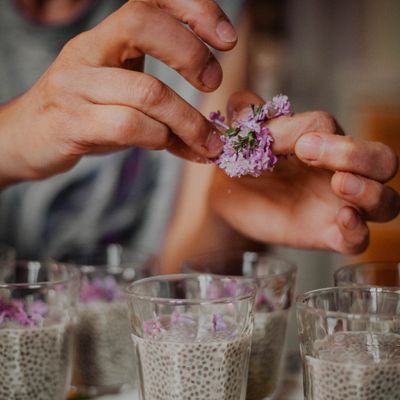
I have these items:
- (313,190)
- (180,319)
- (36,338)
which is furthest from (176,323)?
(313,190)

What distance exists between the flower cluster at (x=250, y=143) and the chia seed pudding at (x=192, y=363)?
147mm

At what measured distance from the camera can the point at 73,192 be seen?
1345 mm

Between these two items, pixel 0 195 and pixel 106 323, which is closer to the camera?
pixel 106 323

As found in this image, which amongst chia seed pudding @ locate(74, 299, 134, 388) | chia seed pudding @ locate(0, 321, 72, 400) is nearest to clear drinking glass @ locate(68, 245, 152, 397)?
chia seed pudding @ locate(74, 299, 134, 388)

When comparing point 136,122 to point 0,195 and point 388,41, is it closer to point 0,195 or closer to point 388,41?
point 0,195

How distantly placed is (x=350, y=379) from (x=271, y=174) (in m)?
0.31

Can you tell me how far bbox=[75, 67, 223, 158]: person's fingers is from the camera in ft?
2.17

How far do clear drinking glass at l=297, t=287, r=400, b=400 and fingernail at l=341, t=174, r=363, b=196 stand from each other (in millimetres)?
115

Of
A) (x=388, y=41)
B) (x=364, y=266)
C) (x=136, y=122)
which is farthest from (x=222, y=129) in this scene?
(x=388, y=41)

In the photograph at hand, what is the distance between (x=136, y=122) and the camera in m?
0.67

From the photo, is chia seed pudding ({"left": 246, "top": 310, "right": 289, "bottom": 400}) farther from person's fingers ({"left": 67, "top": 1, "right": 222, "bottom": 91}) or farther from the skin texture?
person's fingers ({"left": 67, "top": 1, "right": 222, "bottom": 91})

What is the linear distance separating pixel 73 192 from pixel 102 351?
0.56 m

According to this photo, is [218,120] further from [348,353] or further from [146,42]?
[348,353]

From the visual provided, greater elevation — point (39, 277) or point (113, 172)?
point (113, 172)
